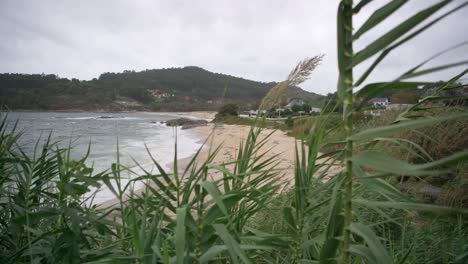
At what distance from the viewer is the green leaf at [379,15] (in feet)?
1.50

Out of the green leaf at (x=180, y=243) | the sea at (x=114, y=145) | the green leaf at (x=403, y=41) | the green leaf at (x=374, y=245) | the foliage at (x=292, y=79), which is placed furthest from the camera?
the sea at (x=114, y=145)

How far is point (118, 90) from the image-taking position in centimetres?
7344

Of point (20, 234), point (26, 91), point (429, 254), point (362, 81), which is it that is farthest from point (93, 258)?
point (26, 91)

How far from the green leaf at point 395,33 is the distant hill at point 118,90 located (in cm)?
3293

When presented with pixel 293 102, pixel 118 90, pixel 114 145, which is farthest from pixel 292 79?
pixel 118 90

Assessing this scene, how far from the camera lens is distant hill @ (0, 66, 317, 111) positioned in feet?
146

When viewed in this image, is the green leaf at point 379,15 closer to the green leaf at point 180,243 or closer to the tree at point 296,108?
the green leaf at point 180,243

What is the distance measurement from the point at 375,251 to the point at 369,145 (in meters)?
0.66

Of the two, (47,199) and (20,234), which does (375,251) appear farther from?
(47,199)

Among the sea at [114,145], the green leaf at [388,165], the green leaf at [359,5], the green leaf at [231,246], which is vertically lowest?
the sea at [114,145]

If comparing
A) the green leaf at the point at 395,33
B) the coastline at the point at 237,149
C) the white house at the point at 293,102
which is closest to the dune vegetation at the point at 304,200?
the green leaf at the point at 395,33

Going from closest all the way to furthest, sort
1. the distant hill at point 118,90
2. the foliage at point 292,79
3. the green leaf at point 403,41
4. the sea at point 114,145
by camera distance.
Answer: the green leaf at point 403,41
the foliage at point 292,79
the sea at point 114,145
the distant hill at point 118,90

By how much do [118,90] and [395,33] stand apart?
80452mm

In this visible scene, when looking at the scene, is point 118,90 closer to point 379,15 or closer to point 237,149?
point 237,149
